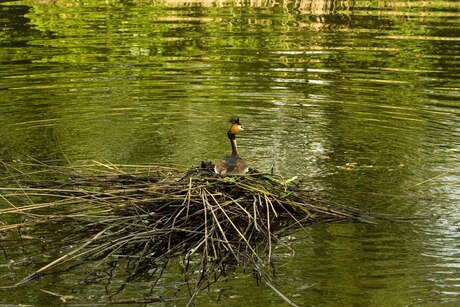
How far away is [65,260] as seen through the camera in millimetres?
7953

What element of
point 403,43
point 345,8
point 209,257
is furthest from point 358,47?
point 209,257

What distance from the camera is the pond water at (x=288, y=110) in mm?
7746

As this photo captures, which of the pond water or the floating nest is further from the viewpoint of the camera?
the floating nest

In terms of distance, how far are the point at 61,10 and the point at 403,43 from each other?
9691 mm

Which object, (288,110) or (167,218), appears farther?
(288,110)

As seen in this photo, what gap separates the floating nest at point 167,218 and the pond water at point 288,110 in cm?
26

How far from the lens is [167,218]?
27.7 ft

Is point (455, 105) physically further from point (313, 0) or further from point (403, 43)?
Result: point (313, 0)

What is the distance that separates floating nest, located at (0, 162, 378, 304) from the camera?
7.92 meters

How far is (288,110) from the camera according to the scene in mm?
13484

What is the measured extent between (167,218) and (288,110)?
5380mm

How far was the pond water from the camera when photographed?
775 centimetres

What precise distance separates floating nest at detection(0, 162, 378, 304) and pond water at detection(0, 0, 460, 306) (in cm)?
26

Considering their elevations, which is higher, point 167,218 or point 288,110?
point 167,218
